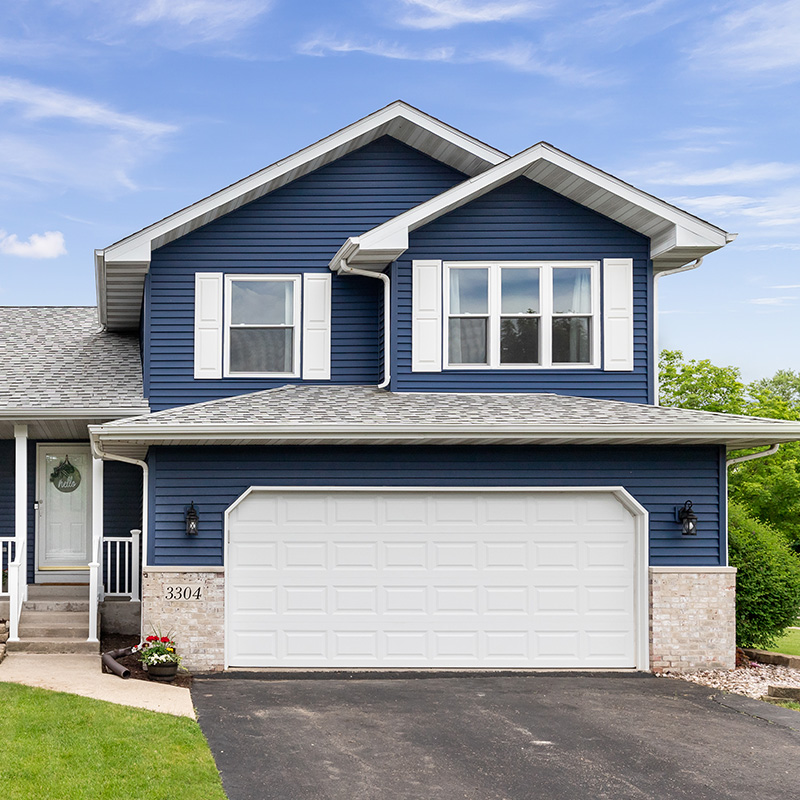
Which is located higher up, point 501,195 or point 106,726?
point 501,195

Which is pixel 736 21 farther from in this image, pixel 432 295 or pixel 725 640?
pixel 725 640

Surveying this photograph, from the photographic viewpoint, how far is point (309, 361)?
39.2 feet

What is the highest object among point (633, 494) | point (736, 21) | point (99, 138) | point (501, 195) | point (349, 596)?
point (99, 138)

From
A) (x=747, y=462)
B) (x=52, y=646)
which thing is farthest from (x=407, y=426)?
(x=747, y=462)

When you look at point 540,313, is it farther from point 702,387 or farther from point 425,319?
point 702,387

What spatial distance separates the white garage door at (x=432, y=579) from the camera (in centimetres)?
1032

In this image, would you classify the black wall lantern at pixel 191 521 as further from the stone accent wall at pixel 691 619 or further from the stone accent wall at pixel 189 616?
the stone accent wall at pixel 691 619

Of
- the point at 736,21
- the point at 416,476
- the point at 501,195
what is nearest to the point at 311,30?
the point at 736,21

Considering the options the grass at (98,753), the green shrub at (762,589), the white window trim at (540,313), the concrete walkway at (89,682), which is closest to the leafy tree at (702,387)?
the green shrub at (762,589)

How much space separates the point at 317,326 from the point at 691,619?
619 centimetres

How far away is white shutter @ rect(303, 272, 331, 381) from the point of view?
39.2 feet

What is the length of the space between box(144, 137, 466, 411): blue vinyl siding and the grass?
189 inches

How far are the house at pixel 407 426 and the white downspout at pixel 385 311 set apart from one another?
0.18ft

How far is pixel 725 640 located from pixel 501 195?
6.35 m
